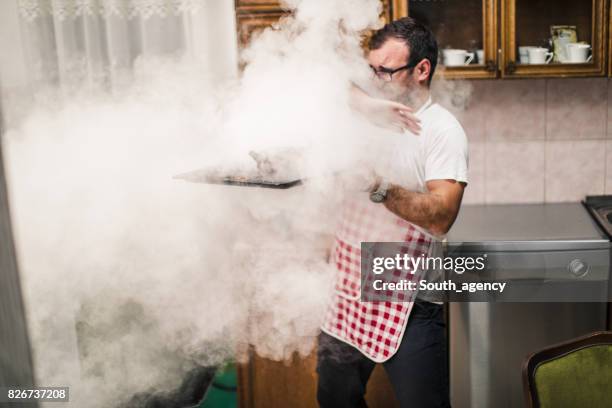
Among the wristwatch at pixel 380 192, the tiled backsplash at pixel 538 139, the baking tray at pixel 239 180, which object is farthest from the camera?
the tiled backsplash at pixel 538 139

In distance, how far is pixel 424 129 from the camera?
1.65 meters

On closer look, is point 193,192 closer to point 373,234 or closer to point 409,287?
point 373,234

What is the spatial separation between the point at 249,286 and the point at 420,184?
72 cm

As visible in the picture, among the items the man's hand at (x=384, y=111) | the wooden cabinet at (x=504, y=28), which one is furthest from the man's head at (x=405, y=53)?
the wooden cabinet at (x=504, y=28)

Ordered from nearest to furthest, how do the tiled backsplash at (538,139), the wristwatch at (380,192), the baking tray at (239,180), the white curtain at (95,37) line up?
1. the baking tray at (239,180)
2. the wristwatch at (380,192)
3. the white curtain at (95,37)
4. the tiled backsplash at (538,139)

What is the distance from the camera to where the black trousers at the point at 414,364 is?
1.65 meters

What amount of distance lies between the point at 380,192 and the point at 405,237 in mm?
243

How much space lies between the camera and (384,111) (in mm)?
1565

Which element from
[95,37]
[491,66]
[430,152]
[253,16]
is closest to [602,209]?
[491,66]

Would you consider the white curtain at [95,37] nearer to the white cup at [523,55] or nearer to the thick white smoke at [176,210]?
the thick white smoke at [176,210]

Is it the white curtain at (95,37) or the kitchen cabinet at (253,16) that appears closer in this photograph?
the white curtain at (95,37)

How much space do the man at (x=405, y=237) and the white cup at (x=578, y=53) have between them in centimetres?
88

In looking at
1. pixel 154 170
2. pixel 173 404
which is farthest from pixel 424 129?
pixel 173 404

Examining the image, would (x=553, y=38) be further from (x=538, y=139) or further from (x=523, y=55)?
(x=538, y=139)
